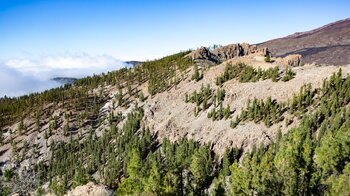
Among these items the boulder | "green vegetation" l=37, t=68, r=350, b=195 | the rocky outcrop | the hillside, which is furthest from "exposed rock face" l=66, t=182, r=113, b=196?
the boulder

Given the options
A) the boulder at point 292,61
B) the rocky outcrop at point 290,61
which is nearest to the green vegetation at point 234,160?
the rocky outcrop at point 290,61

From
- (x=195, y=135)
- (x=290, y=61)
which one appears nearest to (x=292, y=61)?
(x=290, y=61)

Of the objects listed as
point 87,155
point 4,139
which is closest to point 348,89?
point 87,155

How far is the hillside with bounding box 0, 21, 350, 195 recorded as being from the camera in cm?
5462

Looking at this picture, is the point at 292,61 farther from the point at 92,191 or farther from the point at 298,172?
the point at 92,191

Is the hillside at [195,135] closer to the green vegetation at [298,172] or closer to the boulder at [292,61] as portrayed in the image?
the green vegetation at [298,172]

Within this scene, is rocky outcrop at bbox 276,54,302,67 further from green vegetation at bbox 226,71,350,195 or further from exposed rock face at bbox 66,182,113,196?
exposed rock face at bbox 66,182,113,196

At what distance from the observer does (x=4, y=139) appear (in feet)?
574

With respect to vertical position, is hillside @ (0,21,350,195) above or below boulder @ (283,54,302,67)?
below

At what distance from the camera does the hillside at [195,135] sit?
2151 inches

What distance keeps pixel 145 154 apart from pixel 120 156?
934cm

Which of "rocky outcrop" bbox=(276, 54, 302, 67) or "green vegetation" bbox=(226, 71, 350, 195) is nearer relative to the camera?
"green vegetation" bbox=(226, 71, 350, 195)

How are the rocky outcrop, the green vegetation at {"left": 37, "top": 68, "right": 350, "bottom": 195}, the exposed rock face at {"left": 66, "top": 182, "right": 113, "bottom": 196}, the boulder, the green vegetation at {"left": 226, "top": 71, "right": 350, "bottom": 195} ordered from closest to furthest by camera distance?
the exposed rock face at {"left": 66, "top": 182, "right": 113, "bottom": 196} < the green vegetation at {"left": 37, "top": 68, "right": 350, "bottom": 195} < the green vegetation at {"left": 226, "top": 71, "right": 350, "bottom": 195} < the rocky outcrop < the boulder

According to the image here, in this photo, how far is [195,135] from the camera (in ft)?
411
